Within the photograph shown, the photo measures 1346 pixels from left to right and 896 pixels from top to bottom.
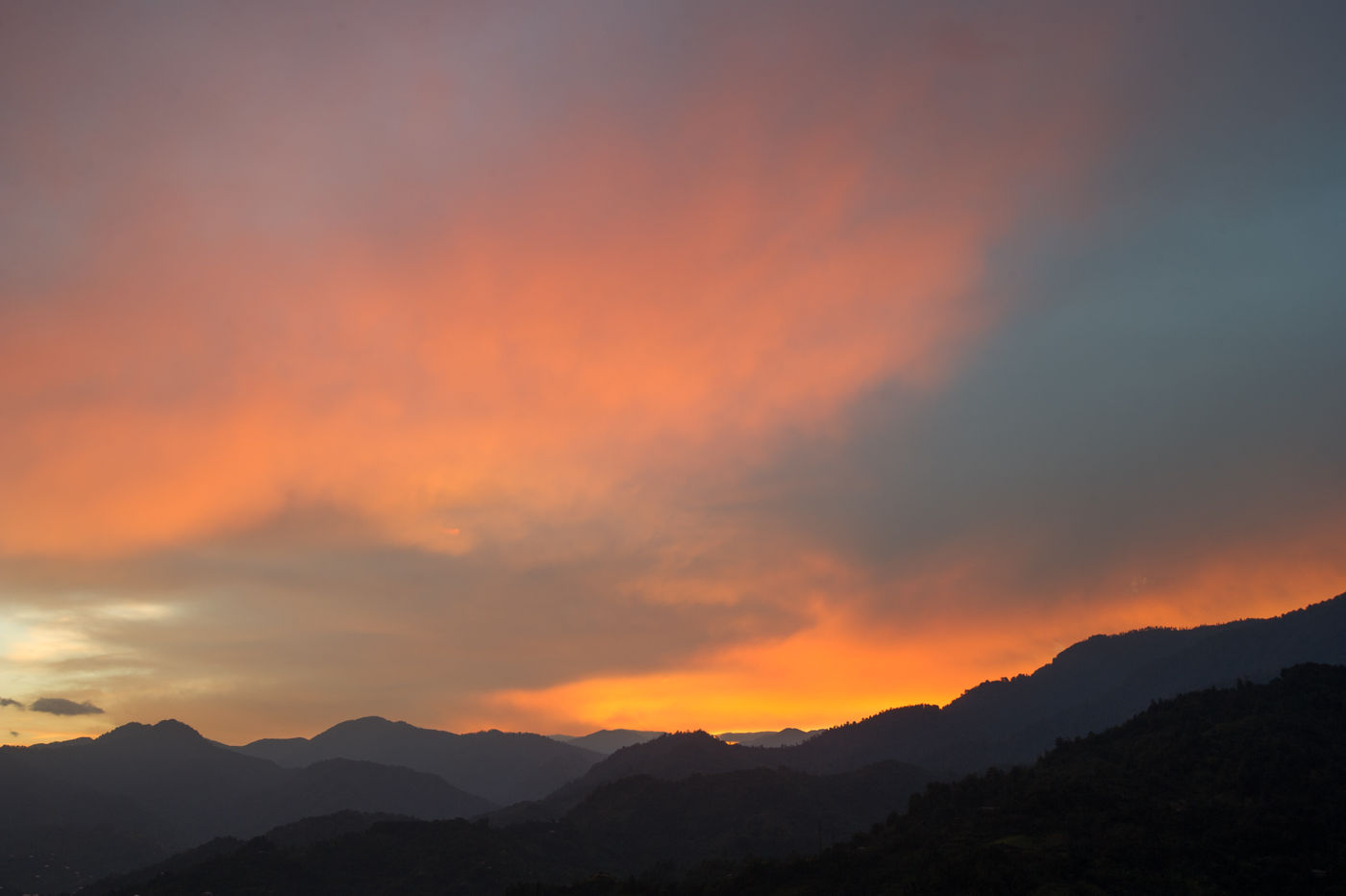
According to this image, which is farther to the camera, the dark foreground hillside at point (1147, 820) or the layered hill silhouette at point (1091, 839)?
the layered hill silhouette at point (1091, 839)

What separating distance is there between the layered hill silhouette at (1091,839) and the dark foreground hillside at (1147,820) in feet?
0.87

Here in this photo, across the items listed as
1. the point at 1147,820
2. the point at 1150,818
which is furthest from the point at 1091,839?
the point at 1150,818

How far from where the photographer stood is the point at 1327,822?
92.6 meters

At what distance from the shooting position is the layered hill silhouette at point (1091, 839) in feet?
271

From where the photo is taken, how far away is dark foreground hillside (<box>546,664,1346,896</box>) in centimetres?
8119

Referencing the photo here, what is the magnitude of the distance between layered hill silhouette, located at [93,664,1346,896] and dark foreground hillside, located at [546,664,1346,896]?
0.27 meters

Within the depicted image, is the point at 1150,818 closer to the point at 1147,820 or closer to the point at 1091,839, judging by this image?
the point at 1147,820

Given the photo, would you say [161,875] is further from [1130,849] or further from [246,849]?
[1130,849]

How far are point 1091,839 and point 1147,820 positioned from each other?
34.4ft

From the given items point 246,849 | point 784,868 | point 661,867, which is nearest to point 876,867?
point 784,868

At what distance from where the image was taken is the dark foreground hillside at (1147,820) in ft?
266

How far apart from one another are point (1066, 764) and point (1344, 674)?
52.9 m

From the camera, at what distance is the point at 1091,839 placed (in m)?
93.9

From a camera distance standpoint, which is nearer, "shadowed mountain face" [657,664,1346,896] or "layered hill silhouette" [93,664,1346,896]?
"shadowed mountain face" [657,664,1346,896]
